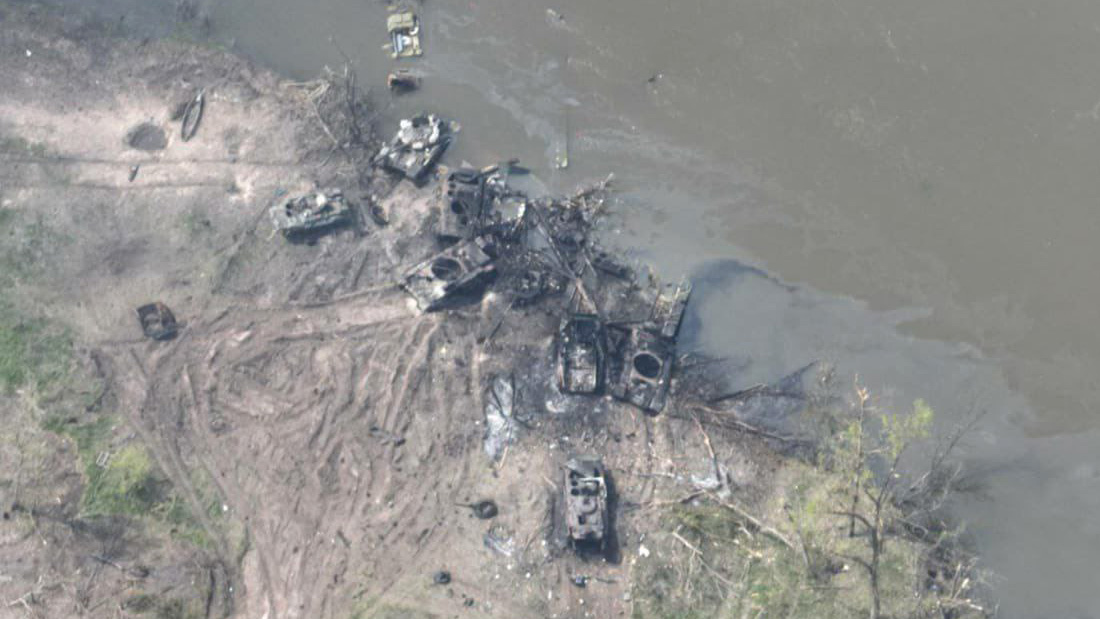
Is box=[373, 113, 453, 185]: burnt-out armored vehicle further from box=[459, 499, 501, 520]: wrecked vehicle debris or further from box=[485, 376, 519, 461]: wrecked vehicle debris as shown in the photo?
box=[459, 499, 501, 520]: wrecked vehicle debris

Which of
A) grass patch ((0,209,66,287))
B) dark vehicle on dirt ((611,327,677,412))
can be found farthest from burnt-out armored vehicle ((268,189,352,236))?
dark vehicle on dirt ((611,327,677,412))

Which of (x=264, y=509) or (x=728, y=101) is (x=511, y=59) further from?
(x=264, y=509)

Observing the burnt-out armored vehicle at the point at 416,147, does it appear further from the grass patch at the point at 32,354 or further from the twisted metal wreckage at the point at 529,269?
the grass patch at the point at 32,354

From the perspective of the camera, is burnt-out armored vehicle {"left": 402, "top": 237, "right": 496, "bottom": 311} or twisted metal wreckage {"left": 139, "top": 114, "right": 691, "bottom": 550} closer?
twisted metal wreckage {"left": 139, "top": 114, "right": 691, "bottom": 550}

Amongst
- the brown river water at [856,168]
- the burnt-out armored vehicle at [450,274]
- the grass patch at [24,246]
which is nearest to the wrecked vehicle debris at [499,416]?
the burnt-out armored vehicle at [450,274]

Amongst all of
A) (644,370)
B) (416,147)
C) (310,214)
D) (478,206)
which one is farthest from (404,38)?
(644,370)
